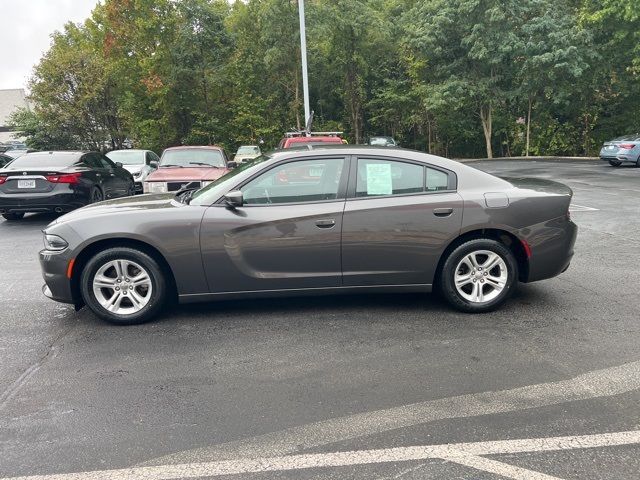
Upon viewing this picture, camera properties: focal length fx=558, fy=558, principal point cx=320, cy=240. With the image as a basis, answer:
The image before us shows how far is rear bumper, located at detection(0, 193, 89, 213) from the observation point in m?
10.4

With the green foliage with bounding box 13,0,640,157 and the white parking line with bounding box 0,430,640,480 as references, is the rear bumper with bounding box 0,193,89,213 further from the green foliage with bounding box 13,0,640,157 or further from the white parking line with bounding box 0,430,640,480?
the green foliage with bounding box 13,0,640,157

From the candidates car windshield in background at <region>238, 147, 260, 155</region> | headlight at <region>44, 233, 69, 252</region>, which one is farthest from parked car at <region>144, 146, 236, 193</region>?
car windshield in background at <region>238, 147, 260, 155</region>

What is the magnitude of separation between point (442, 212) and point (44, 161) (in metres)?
8.99

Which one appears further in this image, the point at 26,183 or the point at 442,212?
the point at 26,183

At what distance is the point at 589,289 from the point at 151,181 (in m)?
8.12

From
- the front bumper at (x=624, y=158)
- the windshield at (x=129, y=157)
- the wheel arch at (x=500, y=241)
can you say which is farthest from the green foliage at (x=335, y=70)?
the wheel arch at (x=500, y=241)

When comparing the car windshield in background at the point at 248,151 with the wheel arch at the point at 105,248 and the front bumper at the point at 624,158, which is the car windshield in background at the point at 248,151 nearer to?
the front bumper at the point at 624,158

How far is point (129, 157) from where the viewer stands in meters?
17.0

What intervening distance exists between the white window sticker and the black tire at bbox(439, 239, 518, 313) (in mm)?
845

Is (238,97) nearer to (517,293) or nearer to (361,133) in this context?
(361,133)

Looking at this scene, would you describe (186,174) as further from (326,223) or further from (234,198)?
(326,223)

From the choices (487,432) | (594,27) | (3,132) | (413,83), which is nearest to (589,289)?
(487,432)

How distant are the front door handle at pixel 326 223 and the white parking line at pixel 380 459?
7.61 ft

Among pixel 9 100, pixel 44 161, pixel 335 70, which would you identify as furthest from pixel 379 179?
pixel 9 100
